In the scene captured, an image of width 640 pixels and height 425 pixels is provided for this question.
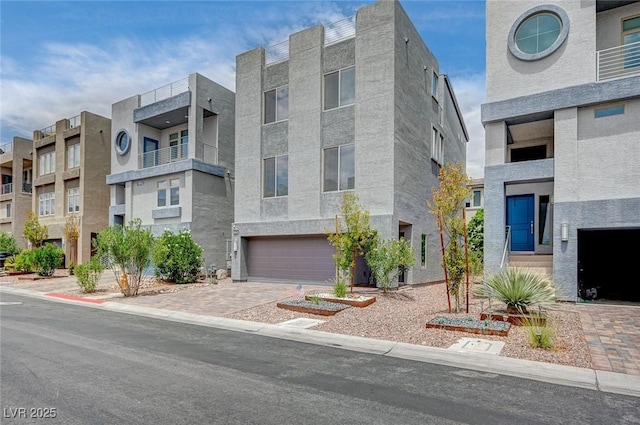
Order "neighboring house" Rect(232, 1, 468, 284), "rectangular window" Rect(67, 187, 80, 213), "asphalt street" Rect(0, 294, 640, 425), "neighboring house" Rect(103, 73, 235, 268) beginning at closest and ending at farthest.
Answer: "asphalt street" Rect(0, 294, 640, 425), "neighboring house" Rect(232, 1, 468, 284), "neighboring house" Rect(103, 73, 235, 268), "rectangular window" Rect(67, 187, 80, 213)

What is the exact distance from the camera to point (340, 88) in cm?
1833

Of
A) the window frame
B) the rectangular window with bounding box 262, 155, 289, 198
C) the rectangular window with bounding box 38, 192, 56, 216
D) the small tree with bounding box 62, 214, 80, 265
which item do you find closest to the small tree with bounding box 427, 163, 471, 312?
the rectangular window with bounding box 262, 155, 289, 198

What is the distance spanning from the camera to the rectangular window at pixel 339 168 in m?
17.7

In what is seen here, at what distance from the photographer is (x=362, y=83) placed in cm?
1752

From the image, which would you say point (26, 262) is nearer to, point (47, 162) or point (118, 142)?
point (118, 142)

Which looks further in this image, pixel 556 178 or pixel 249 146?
pixel 249 146

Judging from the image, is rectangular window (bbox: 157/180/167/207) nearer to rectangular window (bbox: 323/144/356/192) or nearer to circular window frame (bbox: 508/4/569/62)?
rectangular window (bbox: 323/144/356/192)

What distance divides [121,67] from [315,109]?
319 inches

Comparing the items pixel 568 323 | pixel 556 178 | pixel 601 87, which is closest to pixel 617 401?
pixel 568 323

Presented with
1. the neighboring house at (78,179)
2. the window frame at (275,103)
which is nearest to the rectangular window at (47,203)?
the neighboring house at (78,179)

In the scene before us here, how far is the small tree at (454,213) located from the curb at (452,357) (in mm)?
3538

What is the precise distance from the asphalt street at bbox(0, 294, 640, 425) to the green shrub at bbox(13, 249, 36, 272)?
19257mm

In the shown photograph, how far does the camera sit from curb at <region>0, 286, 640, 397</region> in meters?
6.21

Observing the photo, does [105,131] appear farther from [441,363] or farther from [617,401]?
[617,401]
